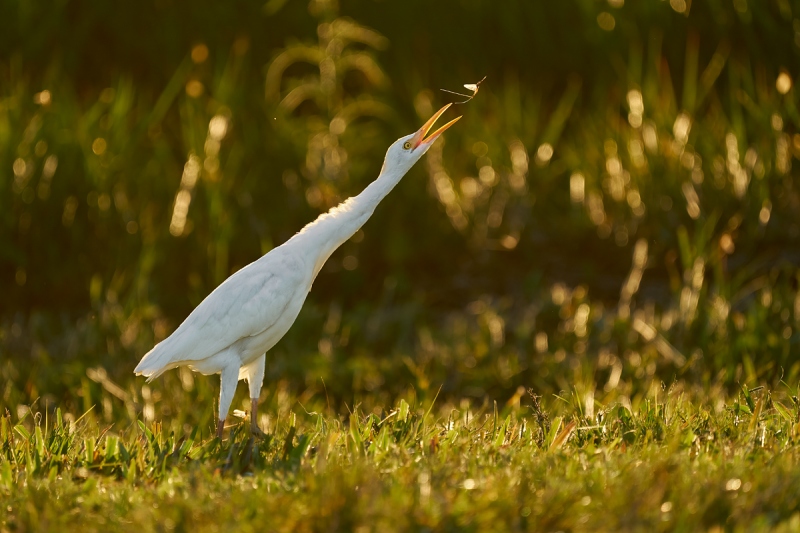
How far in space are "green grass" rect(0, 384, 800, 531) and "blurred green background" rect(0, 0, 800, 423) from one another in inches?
67.2

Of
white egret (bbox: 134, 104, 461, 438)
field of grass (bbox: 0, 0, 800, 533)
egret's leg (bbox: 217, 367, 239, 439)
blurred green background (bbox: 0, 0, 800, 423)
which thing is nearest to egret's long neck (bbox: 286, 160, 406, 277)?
white egret (bbox: 134, 104, 461, 438)

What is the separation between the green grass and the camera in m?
3.06

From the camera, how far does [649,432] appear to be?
12.5 ft

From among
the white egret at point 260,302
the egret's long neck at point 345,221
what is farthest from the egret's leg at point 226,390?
the egret's long neck at point 345,221

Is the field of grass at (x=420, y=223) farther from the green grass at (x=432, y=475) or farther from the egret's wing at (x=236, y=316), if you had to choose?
the egret's wing at (x=236, y=316)

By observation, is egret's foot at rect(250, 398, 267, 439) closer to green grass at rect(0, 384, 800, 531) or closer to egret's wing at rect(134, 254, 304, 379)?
green grass at rect(0, 384, 800, 531)

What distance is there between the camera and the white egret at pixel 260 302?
407 centimetres

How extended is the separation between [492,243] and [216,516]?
4854 millimetres

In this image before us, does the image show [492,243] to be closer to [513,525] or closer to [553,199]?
[553,199]

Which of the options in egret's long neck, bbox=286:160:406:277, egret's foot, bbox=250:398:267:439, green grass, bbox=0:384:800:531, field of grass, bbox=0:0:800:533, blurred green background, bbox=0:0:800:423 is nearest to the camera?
green grass, bbox=0:384:800:531

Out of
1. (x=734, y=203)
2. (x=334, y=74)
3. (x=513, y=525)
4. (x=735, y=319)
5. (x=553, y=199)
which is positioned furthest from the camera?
(x=553, y=199)

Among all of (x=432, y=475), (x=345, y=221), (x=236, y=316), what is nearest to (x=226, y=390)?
(x=236, y=316)

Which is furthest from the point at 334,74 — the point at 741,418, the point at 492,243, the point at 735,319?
the point at 741,418

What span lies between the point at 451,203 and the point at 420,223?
0.98ft
